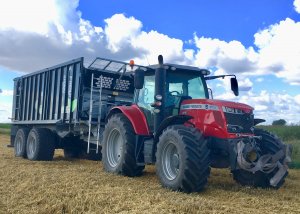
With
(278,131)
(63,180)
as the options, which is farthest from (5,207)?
(278,131)

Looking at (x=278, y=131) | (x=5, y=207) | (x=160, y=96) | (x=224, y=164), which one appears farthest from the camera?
(x=278, y=131)

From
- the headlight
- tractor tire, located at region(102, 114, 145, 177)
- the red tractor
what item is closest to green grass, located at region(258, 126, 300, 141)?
tractor tire, located at region(102, 114, 145, 177)

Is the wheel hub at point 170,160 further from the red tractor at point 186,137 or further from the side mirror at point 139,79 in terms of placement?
the side mirror at point 139,79

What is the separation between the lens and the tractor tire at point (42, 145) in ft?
40.8

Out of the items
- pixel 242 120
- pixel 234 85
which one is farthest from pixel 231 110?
pixel 234 85

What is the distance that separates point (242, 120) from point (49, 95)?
7.05 meters

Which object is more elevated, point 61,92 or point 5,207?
point 61,92

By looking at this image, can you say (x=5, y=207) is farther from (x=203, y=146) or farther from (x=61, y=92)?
(x=61, y=92)

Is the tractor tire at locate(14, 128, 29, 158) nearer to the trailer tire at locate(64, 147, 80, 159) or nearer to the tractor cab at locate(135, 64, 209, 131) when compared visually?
the trailer tire at locate(64, 147, 80, 159)

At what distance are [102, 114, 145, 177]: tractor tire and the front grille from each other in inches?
83.5

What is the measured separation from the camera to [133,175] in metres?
9.09

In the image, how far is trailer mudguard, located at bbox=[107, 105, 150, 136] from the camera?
29.4ft

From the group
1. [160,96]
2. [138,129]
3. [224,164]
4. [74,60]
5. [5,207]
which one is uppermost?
[74,60]

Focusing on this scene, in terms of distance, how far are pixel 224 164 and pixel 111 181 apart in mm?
→ 2106
